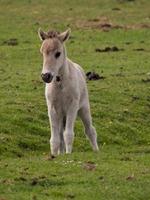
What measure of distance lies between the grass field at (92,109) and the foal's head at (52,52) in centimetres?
163

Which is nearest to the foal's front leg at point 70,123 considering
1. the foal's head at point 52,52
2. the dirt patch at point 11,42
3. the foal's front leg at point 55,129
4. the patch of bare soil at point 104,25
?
the foal's front leg at point 55,129

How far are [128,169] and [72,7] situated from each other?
36497 millimetres

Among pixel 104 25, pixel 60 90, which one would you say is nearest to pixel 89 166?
pixel 60 90

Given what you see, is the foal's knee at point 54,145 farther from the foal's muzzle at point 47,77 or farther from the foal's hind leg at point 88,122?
the foal's muzzle at point 47,77

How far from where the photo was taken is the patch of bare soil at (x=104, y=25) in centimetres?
4088

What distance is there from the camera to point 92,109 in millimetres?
20969

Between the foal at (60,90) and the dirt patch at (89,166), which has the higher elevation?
the foal at (60,90)

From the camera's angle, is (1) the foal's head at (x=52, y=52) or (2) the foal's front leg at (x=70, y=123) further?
(2) the foal's front leg at (x=70, y=123)

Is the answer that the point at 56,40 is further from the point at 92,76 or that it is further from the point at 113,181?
the point at 92,76

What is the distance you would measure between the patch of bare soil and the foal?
25621 mm

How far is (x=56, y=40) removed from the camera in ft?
46.0

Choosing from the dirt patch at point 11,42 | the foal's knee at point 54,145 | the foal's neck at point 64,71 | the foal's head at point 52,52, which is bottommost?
the dirt patch at point 11,42

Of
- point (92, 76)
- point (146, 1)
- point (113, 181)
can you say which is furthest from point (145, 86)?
point (146, 1)

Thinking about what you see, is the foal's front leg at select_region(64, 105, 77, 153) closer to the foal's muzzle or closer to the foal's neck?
the foal's neck
